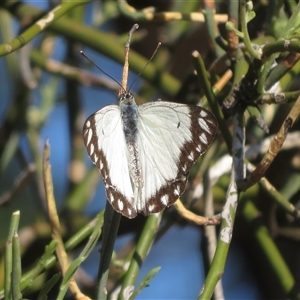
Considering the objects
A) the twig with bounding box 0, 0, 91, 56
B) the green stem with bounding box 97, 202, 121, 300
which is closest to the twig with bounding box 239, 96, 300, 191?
the green stem with bounding box 97, 202, 121, 300

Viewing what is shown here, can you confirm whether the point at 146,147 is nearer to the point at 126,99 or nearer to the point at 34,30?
the point at 126,99

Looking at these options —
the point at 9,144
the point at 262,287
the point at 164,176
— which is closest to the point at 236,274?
the point at 262,287

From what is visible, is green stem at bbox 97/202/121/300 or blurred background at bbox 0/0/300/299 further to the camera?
blurred background at bbox 0/0/300/299

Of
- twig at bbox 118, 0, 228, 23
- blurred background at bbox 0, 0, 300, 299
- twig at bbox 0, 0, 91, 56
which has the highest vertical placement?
twig at bbox 0, 0, 91, 56

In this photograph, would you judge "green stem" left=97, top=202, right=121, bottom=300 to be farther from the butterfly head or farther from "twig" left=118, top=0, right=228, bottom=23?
"twig" left=118, top=0, right=228, bottom=23

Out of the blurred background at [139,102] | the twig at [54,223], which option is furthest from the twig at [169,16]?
the twig at [54,223]

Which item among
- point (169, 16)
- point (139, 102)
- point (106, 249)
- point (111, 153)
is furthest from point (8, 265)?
point (139, 102)

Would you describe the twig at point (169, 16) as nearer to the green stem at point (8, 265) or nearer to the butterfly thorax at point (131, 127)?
the butterfly thorax at point (131, 127)

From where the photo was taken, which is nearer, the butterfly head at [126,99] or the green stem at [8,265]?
the green stem at [8,265]
